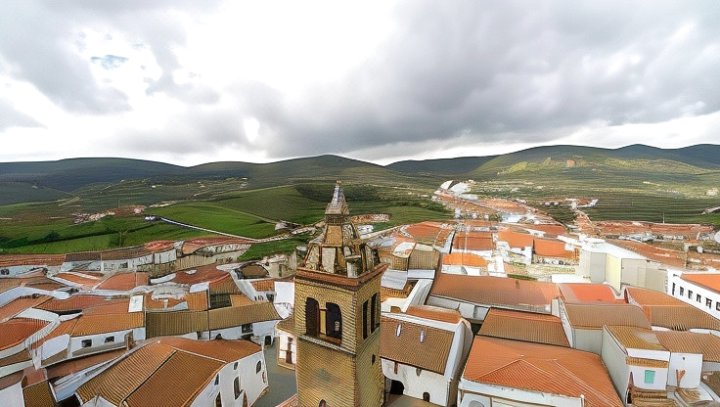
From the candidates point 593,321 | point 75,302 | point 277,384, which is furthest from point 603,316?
point 75,302

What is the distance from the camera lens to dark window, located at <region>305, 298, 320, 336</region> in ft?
21.8

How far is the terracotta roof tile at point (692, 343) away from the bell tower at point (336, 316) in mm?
11814

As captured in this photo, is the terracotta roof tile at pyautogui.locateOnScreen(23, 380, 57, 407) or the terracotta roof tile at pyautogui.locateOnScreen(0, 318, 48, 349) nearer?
the terracotta roof tile at pyautogui.locateOnScreen(23, 380, 57, 407)

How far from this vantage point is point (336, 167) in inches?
2854

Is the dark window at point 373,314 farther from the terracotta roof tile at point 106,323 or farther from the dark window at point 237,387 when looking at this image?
the terracotta roof tile at point 106,323

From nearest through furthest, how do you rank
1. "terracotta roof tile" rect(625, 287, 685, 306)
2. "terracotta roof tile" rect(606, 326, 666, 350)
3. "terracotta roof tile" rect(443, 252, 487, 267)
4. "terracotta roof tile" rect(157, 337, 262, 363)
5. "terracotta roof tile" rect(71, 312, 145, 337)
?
"terracotta roof tile" rect(606, 326, 666, 350)
"terracotta roof tile" rect(157, 337, 262, 363)
"terracotta roof tile" rect(71, 312, 145, 337)
"terracotta roof tile" rect(625, 287, 685, 306)
"terracotta roof tile" rect(443, 252, 487, 267)

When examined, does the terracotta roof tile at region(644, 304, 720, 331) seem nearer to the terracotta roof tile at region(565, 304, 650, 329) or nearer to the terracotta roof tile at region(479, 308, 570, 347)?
the terracotta roof tile at region(565, 304, 650, 329)

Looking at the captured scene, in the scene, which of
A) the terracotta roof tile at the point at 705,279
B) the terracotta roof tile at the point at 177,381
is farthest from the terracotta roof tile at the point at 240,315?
the terracotta roof tile at the point at 705,279

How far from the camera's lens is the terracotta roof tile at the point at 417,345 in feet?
35.6

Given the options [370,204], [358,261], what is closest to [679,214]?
[370,204]

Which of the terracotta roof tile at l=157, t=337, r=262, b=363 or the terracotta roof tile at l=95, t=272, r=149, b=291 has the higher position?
the terracotta roof tile at l=157, t=337, r=262, b=363

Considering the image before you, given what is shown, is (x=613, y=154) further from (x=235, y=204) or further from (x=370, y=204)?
(x=235, y=204)

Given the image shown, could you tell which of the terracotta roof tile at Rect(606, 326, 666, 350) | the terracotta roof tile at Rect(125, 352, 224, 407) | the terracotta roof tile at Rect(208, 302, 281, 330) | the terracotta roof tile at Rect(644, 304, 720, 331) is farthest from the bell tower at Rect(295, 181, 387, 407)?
the terracotta roof tile at Rect(644, 304, 720, 331)

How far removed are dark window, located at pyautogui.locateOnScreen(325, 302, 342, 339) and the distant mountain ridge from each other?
169 feet
